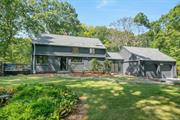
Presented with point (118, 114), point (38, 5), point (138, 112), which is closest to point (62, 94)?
point (118, 114)

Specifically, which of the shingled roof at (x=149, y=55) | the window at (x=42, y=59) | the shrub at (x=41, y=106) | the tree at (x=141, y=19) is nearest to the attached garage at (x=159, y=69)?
the shingled roof at (x=149, y=55)

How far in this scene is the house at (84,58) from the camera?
29.4 metres

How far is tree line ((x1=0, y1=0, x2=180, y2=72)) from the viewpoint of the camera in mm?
29906

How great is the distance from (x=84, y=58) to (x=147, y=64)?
9644 millimetres

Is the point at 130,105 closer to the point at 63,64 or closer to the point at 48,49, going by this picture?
the point at 48,49

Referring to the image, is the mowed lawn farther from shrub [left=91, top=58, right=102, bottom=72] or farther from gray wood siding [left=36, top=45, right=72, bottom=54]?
gray wood siding [left=36, top=45, right=72, bottom=54]

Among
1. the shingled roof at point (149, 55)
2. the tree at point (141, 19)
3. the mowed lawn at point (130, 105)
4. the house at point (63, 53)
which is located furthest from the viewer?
the tree at point (141, 19)

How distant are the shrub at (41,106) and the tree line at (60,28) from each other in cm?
1863

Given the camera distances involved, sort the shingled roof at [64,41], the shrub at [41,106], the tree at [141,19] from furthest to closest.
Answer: the tree at [141,19]
the shingled roof at [64,41]
the shrub at [41,106]

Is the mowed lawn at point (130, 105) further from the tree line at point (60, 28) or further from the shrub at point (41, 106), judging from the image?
the tree line at point (60, 28)

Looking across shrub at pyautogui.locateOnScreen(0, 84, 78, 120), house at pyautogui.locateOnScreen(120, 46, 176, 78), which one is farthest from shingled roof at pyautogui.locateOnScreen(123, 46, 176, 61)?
shrub at pyautogui.locateOnScreen(0, 84, 78, 120)

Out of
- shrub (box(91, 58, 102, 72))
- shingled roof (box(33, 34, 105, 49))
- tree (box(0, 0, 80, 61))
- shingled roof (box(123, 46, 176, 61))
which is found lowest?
shrub (box(91, 58, 102, 72))

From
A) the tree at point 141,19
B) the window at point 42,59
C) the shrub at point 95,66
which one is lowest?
the shrub at point 95,66

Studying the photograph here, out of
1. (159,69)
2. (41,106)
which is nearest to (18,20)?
(159,69)
